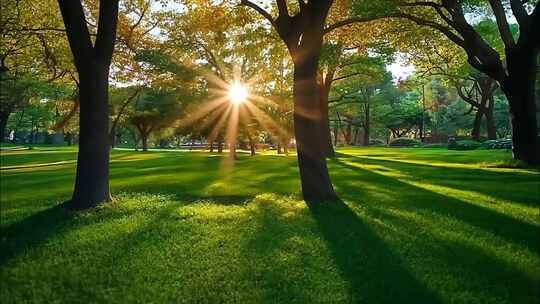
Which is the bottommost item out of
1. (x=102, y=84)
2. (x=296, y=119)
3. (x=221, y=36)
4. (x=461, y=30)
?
(x=296, y=119)

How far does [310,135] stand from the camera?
387 inches

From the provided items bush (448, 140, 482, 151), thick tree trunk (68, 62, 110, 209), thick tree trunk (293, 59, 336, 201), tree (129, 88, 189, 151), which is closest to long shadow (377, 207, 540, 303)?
thick tree trunk (293, 59, 336, 201)

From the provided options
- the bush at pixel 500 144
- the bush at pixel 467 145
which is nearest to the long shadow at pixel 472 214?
the bush at pixel 500 144

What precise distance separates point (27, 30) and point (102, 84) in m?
12.1

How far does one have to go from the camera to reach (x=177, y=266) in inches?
215

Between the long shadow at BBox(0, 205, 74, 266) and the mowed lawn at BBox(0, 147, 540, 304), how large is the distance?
0.08ft

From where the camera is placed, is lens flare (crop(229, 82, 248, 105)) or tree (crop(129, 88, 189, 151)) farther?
tree (crop(129, 88, 189, 151))

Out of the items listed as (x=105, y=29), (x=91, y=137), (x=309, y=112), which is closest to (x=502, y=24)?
(x=309, y=112)

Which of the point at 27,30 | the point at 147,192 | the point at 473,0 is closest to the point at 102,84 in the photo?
the point at 147,192

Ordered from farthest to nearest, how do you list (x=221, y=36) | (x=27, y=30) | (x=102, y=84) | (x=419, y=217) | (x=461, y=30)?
(x=27, y=30), (x=461, y=30), (x=221, y=36), (x=102, y=84), (x=419, y=217)

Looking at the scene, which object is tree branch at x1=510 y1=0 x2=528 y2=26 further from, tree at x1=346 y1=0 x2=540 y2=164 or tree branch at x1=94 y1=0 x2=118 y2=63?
tree branch at x1=94 y1=0 x2=118 y2=63

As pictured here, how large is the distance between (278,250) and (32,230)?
16.0 feet

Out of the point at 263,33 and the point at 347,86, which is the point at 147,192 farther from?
the point at 347,86

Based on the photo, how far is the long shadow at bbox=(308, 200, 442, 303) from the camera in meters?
4.45
